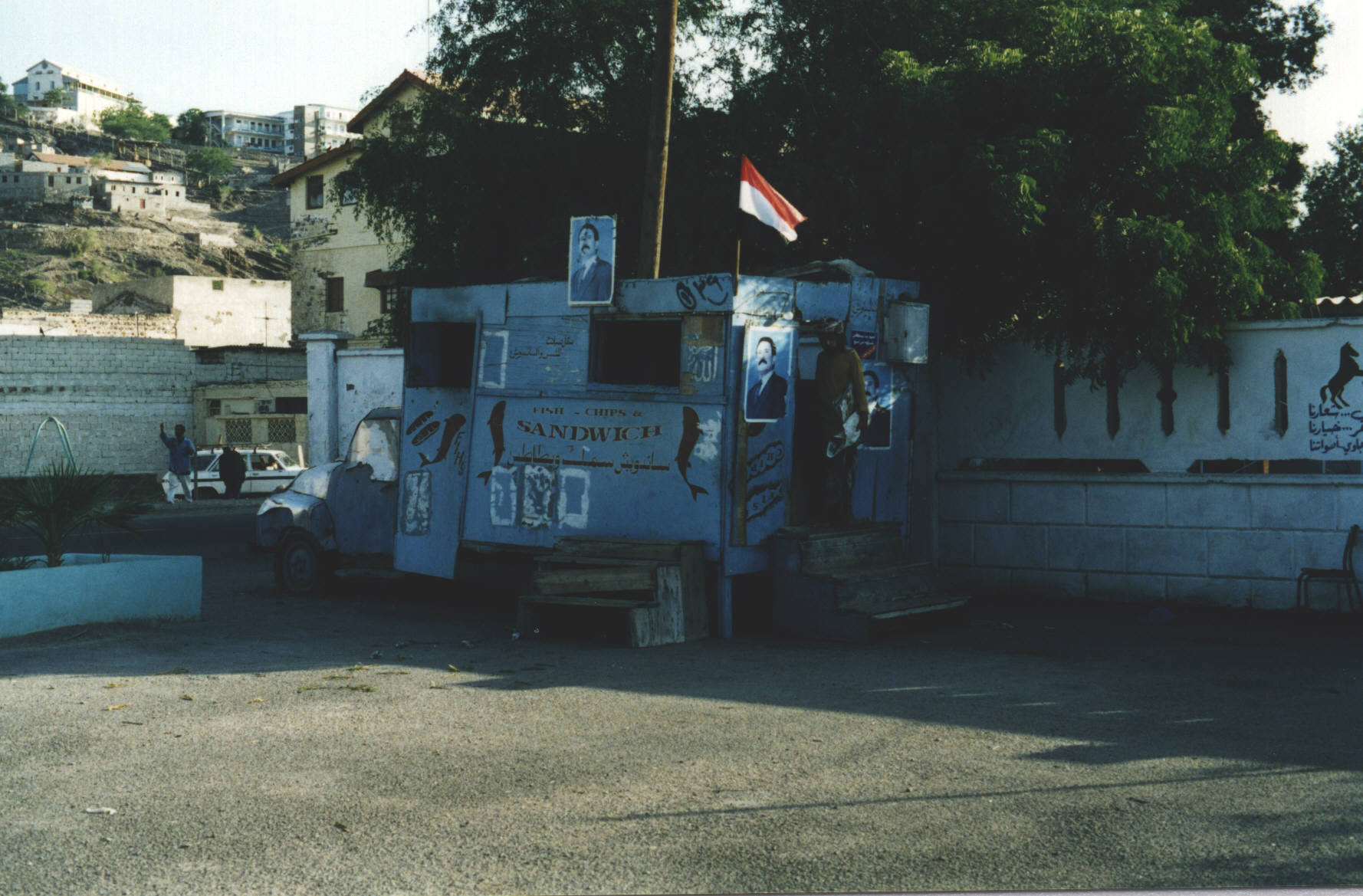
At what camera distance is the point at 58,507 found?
9.78 metres

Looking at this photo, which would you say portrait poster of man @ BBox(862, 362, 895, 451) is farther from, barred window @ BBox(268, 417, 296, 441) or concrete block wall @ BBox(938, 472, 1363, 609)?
barred window @ BBox(268, 417, 296, 441)

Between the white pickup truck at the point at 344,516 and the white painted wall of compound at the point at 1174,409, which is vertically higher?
the white painted wall of compound at the point at 1174,409

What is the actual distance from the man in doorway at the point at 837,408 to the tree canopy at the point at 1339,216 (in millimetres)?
14365

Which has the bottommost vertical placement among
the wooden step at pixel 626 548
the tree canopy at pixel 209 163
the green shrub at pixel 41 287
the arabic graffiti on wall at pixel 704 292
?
the wooden step at pixel 626 548

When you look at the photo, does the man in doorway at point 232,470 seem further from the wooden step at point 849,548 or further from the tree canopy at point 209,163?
the tree canopy at point 209,163

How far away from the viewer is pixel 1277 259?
11.8 m

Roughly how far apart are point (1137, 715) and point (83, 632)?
7.50 m

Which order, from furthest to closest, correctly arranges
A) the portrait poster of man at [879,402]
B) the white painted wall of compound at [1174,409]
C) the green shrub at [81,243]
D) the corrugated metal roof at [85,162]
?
the corrugated metal roof at [85,162], the green shrub at [81,243], the portrait poster of man at [879,402], the white painted wall of compound at [1174,409]

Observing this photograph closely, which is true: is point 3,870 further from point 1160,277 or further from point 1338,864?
point 1160,277

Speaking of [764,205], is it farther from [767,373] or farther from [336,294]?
[336,294]

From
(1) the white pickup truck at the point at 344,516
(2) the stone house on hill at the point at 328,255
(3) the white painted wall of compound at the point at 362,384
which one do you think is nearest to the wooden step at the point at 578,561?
(1) the white pickup truck at the point at 344,516

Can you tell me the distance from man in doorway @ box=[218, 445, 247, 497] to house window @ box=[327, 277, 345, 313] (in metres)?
16.9

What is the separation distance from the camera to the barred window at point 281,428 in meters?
36.7

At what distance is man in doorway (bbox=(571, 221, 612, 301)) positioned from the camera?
10.3m
